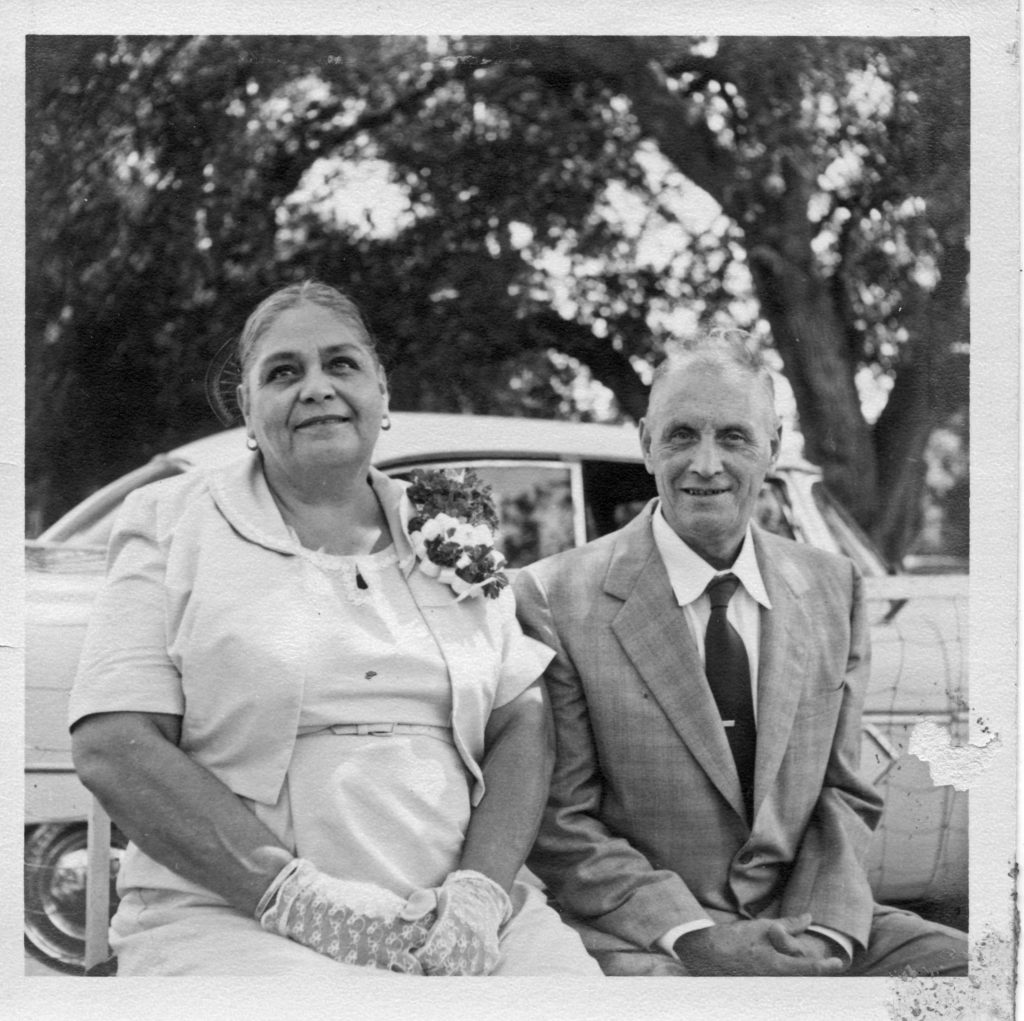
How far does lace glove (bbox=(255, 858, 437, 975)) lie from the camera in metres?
3.35

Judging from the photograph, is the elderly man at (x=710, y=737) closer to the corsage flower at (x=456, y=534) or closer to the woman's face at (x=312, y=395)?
the corsage flower at (x=456, y=534)

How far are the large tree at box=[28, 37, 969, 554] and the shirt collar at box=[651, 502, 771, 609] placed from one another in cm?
68

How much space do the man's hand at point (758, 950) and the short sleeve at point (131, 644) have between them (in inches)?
61.2

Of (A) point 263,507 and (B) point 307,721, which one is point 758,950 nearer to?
(B) point 307,721

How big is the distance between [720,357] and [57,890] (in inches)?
97.2

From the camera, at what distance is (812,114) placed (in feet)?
14.0

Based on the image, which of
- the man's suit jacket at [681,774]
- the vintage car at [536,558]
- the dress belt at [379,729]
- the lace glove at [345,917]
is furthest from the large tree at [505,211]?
the lace glove at [345,917]

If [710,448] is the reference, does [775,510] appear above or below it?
below

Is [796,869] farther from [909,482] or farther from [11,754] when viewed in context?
[11,754]

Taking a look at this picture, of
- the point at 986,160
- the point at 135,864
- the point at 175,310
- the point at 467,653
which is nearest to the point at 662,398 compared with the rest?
the point at 467,653

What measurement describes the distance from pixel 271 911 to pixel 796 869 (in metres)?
1.46

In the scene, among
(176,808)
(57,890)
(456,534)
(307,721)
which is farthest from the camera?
(57,890)

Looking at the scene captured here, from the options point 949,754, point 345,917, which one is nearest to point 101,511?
point 345,917

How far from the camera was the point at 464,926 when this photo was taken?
3.44 metres
